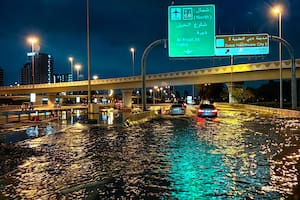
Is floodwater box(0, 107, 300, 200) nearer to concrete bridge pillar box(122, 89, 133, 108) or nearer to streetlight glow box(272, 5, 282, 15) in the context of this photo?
streetlight glow box(272, 5, 282, 15)

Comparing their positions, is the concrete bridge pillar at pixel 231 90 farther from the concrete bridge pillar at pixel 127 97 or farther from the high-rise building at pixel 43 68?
the high-rise building at pixel 43 68

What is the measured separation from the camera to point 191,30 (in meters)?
40.7

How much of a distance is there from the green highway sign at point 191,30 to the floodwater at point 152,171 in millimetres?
23920

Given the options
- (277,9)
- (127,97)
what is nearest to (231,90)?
(127,97)

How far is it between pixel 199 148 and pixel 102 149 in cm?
398

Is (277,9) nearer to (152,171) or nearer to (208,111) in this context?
(208,111)

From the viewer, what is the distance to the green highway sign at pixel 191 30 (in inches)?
1581

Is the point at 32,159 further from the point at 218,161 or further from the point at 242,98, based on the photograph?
the point at 242,98

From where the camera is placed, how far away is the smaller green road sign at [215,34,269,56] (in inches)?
1690

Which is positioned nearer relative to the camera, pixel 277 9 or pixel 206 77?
pixel 277 9

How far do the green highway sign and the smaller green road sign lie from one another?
1.83m

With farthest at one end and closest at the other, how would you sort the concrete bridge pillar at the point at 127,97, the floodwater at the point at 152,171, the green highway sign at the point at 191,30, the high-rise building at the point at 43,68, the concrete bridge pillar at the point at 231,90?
the high-rise building at the point at 43,68 → the concrete bridge pillar at the point at 127,97 → the concrete bridge pillar at the point at 231,90 → the green highway sign at the point at 191,30 → the floodwater at the point at 152,171

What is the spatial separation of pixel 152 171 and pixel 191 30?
30.9m

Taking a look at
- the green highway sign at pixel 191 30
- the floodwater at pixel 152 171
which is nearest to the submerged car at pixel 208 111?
the green highway sign at pixel 191 30
